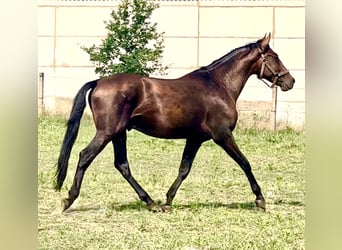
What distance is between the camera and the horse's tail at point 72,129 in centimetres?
416

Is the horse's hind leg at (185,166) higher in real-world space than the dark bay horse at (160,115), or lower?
lower

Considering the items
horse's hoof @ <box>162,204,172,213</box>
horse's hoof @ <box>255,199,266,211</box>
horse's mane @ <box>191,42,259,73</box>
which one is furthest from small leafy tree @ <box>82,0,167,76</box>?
horse's hoof @ <box>255,199,266,211</box>

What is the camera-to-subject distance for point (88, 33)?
4172 mm

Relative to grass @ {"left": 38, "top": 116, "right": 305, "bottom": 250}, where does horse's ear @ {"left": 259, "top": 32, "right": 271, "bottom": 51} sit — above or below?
above

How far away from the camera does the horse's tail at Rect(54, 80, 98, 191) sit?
416 cm

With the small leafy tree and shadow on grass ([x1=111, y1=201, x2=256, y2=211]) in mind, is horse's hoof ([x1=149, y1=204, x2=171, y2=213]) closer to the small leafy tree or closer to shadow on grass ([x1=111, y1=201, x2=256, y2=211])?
A: shadow on grass ([x1=111, y1=201, x2=256, y2=211])

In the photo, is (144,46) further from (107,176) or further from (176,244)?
(176,244)

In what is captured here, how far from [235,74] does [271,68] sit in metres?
0.18

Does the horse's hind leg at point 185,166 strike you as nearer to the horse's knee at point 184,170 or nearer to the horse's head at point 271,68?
the horse's knee at point 184,170

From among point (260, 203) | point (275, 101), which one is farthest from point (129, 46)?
point (260, 203)

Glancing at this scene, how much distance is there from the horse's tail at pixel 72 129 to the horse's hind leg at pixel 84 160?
66mm

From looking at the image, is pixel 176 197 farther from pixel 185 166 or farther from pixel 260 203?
pixel 260 203

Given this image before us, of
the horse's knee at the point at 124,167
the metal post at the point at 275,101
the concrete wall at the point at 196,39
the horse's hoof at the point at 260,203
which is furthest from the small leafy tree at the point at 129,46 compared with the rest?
the horse's hoof at the point at 260,203
